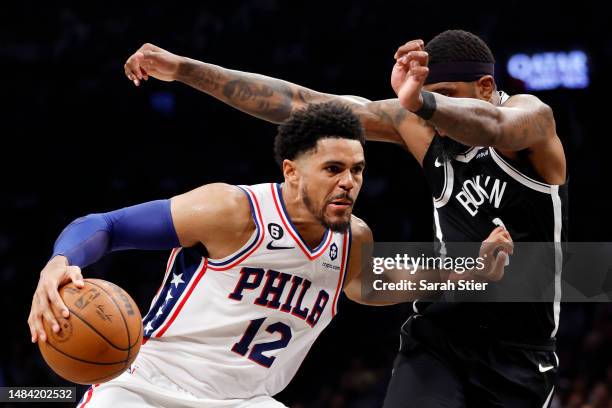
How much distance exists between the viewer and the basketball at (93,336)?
9.79ft

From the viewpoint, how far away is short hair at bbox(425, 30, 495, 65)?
3.64 m

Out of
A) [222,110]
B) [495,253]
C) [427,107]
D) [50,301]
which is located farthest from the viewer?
[222,110]

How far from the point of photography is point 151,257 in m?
10.0

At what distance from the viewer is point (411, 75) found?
2990 millimetres

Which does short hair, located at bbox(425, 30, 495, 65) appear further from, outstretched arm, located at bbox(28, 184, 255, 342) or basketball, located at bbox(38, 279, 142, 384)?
basketball, located at bbox(38, 279, 142, 384)

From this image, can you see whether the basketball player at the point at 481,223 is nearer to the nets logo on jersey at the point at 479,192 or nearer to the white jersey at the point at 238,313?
the nets logo on jersey at the point at 479,192

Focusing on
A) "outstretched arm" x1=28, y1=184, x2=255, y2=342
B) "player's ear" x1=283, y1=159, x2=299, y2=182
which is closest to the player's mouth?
"player's ear" x1=283, y1=159, x2=299, y2=182

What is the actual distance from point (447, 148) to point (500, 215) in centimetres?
36

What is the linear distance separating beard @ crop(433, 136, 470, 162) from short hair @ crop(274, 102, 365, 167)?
Answer: 0.32 m

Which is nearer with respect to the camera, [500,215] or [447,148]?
[500,215]

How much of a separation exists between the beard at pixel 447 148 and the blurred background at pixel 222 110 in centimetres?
565

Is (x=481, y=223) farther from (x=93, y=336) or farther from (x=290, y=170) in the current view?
(x=93, y=336)

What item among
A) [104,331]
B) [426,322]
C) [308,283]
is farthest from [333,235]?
[104,331]

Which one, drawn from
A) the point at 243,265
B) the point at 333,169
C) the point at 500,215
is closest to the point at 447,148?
the point at 500,215
